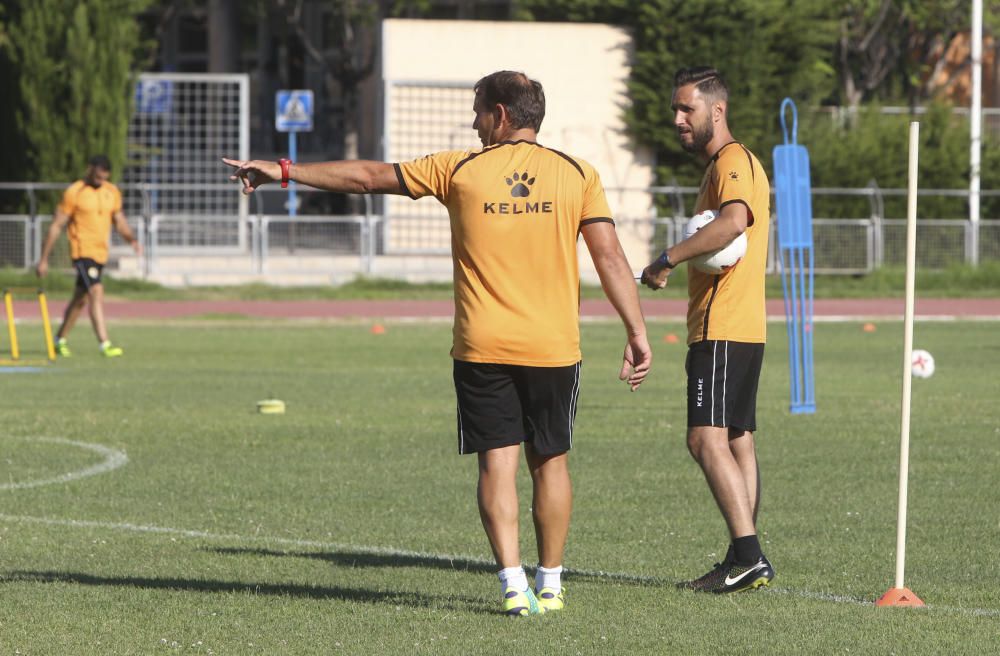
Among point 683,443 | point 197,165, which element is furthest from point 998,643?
point 197,165

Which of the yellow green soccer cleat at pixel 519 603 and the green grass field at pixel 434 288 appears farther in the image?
the green grass field at pixel 434 288

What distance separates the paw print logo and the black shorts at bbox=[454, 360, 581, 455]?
664 mm

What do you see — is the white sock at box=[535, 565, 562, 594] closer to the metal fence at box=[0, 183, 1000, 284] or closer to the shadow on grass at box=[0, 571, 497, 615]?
the shadow on grass at box=[0, 571, 497, 615]

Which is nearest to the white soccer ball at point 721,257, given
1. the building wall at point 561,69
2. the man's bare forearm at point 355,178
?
the man's bare forearm at point 355,178

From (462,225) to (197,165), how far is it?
30347mm

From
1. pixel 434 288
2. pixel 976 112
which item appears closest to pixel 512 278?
pixel 434 288

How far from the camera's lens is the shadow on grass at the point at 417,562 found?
25.7ft

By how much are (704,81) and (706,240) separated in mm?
739

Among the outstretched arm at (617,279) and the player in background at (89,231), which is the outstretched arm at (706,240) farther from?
the player in background at (89,231)

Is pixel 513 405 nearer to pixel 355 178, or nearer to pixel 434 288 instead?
pixel 355 178

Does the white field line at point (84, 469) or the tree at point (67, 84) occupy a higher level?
the tree at point (67, 84)

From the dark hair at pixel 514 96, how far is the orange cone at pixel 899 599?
2.37 metres

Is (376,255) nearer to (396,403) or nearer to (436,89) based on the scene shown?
(436,89)

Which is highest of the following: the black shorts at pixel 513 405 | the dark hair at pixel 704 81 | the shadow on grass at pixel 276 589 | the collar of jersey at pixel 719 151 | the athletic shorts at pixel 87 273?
the dark hair at pixel 704 81
